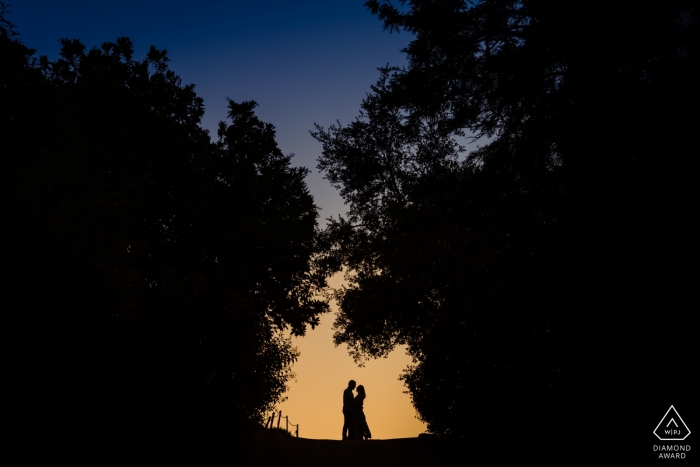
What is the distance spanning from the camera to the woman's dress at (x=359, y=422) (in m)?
20.9

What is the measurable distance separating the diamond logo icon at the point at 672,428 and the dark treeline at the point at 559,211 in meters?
0.14

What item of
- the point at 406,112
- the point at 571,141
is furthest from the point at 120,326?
the point at 571,141

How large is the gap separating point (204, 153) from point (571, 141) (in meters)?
13.3

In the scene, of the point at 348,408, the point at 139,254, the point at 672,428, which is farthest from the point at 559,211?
the point at 348,408

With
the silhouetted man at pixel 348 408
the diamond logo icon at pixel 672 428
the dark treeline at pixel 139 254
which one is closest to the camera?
the diamond logo icon at pixel 672 428

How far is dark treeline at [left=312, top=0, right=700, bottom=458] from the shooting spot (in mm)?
8656

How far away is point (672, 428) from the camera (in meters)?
8.47

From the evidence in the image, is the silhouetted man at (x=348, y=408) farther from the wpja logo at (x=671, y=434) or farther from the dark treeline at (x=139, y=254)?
the wpja logo at (x=671, y=434)

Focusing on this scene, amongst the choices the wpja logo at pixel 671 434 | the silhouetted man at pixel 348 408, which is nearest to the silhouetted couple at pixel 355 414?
the silhouetted man at pixel 348 408

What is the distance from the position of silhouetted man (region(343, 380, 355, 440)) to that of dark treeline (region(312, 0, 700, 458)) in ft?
16.7

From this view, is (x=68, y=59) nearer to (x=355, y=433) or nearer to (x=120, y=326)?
(x=120, y=326)

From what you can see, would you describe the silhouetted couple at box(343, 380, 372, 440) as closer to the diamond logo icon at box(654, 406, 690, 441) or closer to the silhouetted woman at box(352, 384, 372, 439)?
the silhouetted woman at box(352, 384, 372, 439)

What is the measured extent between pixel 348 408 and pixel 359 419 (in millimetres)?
580

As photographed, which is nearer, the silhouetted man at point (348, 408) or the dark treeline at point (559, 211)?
the dark treeline at point (559, 211)
